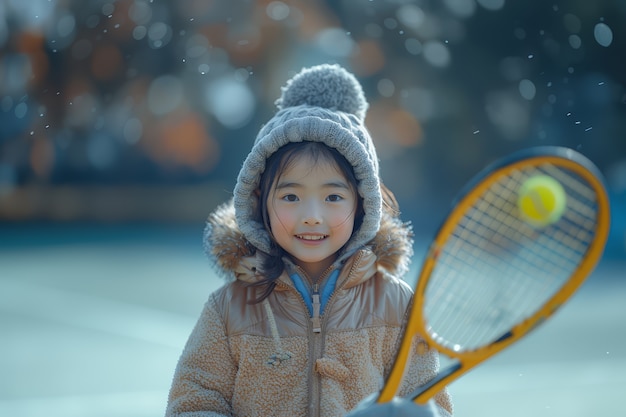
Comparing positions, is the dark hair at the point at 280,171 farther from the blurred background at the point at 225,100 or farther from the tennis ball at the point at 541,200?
the blurred background at the point at 225,100

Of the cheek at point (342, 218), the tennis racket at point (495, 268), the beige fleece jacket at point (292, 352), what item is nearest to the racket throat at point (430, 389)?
the tennis racket at point (495, 268)

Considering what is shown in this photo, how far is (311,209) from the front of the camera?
224cm

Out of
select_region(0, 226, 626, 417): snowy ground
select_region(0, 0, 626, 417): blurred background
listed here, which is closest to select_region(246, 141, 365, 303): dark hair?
select_region(0, 226, 626, 417): snowy ground

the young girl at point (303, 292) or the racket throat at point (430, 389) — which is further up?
the young girl at point (303, 292)

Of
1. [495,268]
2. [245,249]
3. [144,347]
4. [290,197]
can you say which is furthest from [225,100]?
[495,268]

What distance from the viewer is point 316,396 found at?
7.16ft

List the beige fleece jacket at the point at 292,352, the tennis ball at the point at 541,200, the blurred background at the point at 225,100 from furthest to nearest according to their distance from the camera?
the blurred background at the point at 225,100 < the beige fleece jacket at the point at 292,352 < the tennis ball at the point at 541,200

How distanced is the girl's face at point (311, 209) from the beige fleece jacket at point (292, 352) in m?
0.08

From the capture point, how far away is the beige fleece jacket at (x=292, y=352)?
7.24ft

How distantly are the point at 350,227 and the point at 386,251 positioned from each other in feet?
0.46

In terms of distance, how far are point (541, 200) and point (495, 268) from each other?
9.7 inches

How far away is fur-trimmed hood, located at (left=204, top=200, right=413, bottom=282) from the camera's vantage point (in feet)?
7.75

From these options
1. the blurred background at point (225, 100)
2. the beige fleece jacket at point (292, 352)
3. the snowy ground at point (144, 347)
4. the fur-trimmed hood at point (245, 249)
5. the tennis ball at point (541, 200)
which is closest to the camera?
the tennis ball at point (541, 200)

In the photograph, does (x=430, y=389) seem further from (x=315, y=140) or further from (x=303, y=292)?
(x=315, y=140)
